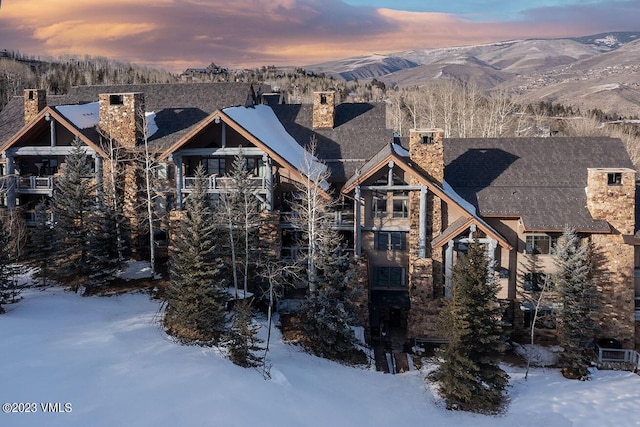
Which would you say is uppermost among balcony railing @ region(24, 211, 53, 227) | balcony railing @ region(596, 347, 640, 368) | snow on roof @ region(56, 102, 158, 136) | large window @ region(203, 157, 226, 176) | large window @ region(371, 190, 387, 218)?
snow on roof @ region(56, 102, 158, 136)

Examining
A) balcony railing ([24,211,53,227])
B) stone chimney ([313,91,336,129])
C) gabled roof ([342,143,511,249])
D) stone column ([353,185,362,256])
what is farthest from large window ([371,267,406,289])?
balcony railing ([24,211,53,227])

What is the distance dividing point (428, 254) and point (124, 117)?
20.4 meters

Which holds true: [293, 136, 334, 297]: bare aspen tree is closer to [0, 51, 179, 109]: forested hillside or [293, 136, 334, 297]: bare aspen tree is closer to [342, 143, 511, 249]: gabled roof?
[342, 143, 511, 249]: gabled roof

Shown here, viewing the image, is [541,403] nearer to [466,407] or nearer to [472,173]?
[466,407]

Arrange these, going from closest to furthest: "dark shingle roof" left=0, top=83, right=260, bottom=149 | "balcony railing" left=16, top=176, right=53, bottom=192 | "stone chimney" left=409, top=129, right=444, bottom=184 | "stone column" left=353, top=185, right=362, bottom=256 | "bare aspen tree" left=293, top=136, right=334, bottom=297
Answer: "bare aspen tree" left=293, top=136, right=334, bottom=297, "stone chimney" left=409, top=129, right=444, bottom=184, "stone column" left=353, top=185, right=362, bottom=256, "balcony railing" left=16, top=176, right=53, bottom=192, "dark shingle roof" left=0, top=83, right=260, bottom=149

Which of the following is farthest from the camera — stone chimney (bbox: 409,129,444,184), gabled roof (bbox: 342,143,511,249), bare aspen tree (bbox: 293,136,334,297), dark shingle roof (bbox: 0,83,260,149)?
dark shingle roof (bbox: 0,83,260,149)

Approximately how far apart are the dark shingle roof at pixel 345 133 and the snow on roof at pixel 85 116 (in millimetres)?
8704

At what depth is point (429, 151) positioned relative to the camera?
27.5 metres

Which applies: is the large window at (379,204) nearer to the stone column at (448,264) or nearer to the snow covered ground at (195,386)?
the stone column at (448,264)

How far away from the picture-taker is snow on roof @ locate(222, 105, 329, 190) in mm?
28406

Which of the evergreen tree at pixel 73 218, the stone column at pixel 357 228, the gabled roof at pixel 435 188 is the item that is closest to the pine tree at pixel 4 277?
the evergreen tree at pixel 73 218

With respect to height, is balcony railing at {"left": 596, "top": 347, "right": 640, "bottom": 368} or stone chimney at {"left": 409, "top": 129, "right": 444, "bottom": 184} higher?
stone chimney at {"left": 409, "top": 129, "right": 444, "bottom": 184}

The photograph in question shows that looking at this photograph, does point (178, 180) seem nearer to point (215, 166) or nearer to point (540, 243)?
point (215, 166)

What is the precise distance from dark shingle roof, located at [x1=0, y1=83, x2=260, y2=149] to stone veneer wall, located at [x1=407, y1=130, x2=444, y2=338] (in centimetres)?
1471
